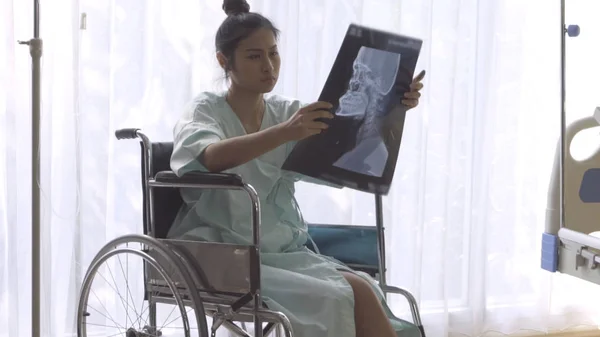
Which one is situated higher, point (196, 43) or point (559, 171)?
point (196, 43)

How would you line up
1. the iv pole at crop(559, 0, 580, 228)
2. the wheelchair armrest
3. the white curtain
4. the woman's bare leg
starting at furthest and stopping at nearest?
the white curtain, the iv pole at crop(559, 0, 580, 228), the woman's bare leg, the wheelchair armrest

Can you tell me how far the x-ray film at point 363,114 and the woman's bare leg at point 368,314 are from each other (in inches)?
8.8

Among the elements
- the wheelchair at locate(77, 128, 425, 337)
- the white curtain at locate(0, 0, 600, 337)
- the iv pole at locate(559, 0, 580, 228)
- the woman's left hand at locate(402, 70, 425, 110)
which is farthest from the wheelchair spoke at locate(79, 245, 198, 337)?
the iv pole at locate(559, 0, 580, 228)

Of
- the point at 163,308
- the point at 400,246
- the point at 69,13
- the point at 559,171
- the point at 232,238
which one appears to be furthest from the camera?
the point at 400,246

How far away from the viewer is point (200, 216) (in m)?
1.60

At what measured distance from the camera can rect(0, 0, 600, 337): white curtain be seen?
2004 mm

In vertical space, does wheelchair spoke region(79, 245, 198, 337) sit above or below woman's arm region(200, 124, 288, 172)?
below

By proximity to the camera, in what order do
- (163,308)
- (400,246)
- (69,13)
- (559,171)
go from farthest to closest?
(400,246), (163,308), (69,13), (559,171)

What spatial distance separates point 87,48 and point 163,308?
736 millimetres

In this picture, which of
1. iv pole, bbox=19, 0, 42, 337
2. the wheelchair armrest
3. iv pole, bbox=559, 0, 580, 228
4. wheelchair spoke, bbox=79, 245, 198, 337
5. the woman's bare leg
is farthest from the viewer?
wheelchair spoke, bbox=79, 245, 198, 337

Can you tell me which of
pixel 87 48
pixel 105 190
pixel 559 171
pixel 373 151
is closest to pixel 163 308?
pixel 105 190

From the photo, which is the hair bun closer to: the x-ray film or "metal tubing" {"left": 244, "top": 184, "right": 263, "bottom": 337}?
the x-ray film

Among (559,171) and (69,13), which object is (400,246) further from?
(69,13)

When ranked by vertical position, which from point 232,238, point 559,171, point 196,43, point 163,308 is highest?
point 196,43
